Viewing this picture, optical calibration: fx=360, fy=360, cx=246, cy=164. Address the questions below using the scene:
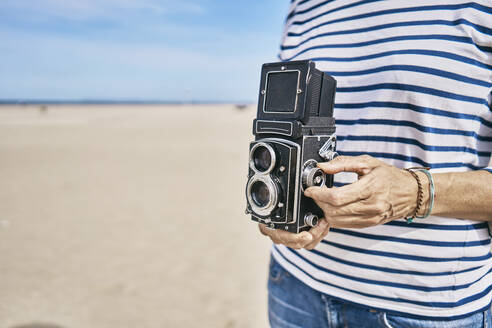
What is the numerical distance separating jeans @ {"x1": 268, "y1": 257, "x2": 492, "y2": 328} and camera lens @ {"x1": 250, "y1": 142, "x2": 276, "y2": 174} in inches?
18.8

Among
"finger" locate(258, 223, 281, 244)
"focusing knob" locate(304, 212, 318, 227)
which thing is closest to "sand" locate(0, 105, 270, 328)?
"finger" locate(258, 223, 281, 244)

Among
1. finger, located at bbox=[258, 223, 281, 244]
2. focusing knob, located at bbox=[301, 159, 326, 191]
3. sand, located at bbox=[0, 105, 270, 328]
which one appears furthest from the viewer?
sand, located at bbox=[0, 105, 270, 328]

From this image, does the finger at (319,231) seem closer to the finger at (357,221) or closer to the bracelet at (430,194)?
the finger at (357,221)

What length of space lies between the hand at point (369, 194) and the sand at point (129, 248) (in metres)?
2.51

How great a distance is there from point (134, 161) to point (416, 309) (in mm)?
9468

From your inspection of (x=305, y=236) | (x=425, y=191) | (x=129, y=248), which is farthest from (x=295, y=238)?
(x=129, y=248)

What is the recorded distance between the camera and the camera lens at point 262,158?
113cm

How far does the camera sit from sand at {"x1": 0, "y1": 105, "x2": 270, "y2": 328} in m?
3.36

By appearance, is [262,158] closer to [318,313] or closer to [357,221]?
[357,221]

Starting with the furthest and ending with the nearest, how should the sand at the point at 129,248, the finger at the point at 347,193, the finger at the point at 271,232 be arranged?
the sand at the point at 129,248 < the finger at the point at 271,232 < the finger at the point at 347,193

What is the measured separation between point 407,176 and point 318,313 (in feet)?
1.95

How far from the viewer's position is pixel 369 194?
3.23ft

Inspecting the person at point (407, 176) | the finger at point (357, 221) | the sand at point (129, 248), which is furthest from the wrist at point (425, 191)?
the sand at point (129, 248)

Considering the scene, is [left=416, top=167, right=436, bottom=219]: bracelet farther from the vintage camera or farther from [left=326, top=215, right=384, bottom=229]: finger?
the vintage camera
